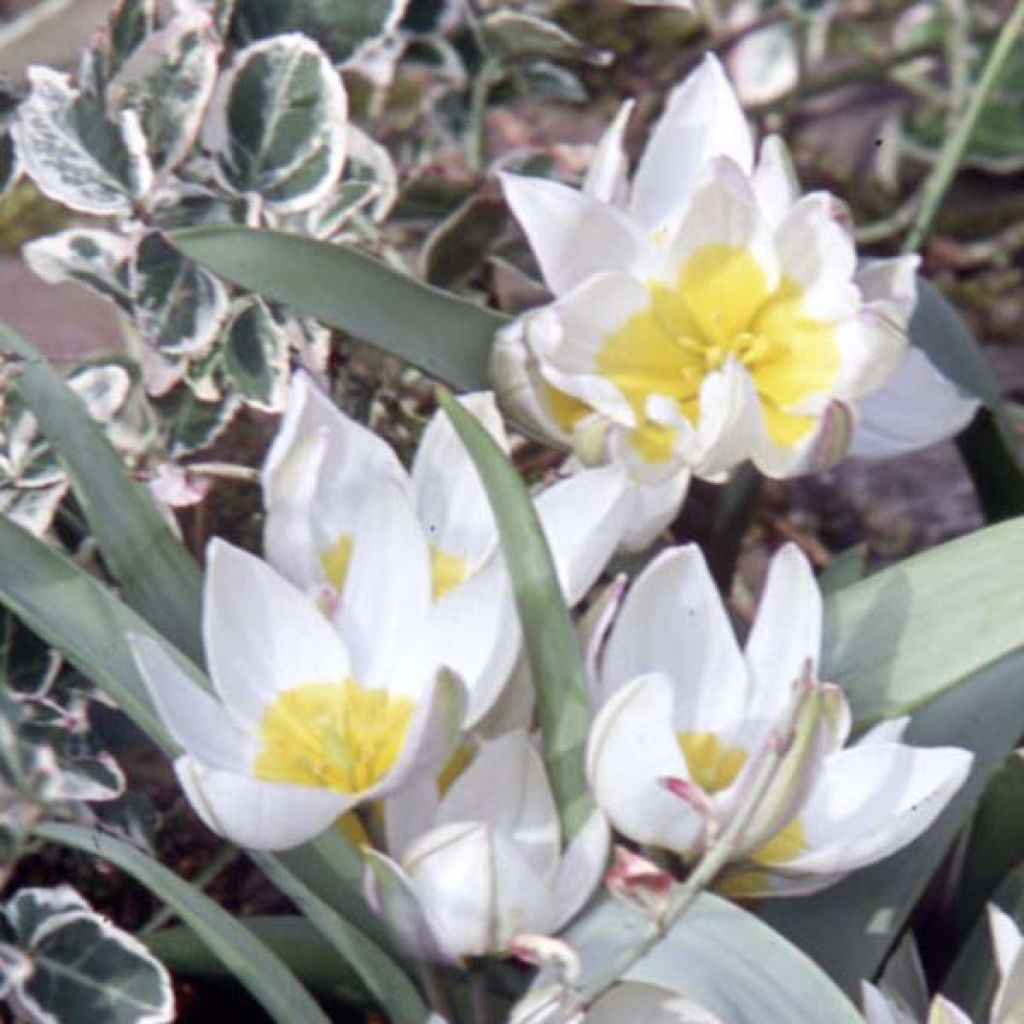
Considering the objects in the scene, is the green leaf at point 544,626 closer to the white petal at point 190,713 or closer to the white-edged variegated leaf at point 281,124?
the white petal at point 190,713

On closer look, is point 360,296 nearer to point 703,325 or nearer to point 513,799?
point 703,325

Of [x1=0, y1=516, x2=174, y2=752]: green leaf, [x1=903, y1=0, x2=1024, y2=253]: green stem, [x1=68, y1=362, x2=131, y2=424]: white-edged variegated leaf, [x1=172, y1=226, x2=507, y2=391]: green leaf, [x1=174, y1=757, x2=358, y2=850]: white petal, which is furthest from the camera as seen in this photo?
[x1=903, y1=0, x2=1024, y2=253]: green stem

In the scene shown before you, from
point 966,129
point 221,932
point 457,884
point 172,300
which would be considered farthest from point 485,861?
point 966,129

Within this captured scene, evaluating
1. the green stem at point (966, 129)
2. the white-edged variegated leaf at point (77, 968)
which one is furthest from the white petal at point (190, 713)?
the green stem at point (966, 129)

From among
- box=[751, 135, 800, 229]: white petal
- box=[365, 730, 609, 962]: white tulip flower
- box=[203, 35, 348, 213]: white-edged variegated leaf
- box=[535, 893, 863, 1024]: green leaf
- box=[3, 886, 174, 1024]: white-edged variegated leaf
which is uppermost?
box=[751, 135, 800, 229]: white petal

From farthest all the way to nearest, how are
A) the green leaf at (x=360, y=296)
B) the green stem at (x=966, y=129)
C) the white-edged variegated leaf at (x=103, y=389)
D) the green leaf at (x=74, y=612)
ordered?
1. the green stem at (x=966, y=129)
2. the white-edged variegated leaf at (x=103, y=389)
3. the green leaf at (x=360, y=296)
4. the green leaf at (x=74, y=612)

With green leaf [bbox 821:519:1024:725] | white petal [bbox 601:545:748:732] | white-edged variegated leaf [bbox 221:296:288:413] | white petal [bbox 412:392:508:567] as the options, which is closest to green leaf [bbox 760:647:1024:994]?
green leaf [bbox 821:519:1024:725]

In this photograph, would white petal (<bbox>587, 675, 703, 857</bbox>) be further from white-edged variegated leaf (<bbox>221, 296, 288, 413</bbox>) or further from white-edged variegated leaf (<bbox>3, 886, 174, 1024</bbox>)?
white-edged variegated leaf (<bbox>221, 296, 288, 413</bbox>)
